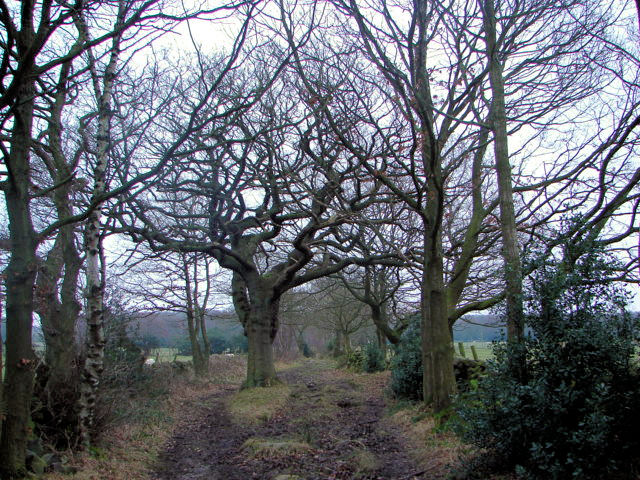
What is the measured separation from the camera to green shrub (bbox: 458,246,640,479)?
171 inches

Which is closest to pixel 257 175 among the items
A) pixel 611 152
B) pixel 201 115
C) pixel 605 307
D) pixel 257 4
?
pixel 201 115

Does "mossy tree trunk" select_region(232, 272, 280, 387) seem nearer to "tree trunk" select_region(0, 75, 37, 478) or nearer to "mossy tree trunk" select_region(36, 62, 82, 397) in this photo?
"mossy tree trunk" select_region(36, 62, 82, 397)

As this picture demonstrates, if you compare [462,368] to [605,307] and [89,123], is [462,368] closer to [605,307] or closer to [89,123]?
[605,307]

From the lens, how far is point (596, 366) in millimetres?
4629

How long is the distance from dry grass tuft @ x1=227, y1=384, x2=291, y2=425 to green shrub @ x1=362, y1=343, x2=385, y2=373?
6564mm

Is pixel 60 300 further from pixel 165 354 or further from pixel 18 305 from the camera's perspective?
pixel 165 354

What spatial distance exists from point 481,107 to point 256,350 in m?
10.4

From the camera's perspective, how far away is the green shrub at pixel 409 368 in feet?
40.4

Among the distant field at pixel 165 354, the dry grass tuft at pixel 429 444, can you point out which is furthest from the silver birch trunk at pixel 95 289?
the distant field at pixel 165 354

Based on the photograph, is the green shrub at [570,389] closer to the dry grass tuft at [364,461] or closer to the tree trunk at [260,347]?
the dry grass tuft at [364,461]

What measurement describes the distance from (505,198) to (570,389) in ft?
9.48

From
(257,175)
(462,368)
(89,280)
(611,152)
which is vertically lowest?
(462,368)

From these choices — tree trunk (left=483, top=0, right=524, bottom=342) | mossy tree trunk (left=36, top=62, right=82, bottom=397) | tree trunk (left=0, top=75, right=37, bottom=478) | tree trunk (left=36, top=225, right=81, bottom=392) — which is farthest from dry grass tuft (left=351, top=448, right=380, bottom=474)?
tree trunk (left=36, top=225, right=81, bottom=392)

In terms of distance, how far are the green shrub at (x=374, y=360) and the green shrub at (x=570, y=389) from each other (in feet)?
53.6
